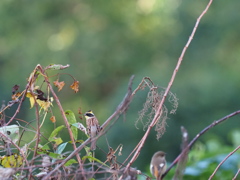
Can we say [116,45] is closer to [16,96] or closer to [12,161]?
[16,96]

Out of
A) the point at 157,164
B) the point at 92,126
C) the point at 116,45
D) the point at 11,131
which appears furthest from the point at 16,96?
the point at 116,45

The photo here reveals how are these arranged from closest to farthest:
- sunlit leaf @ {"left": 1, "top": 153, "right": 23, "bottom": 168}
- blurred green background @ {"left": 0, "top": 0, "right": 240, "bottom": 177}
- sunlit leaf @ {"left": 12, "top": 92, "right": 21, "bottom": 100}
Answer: sunlit leaf @ {"left": 1, "top": 153, "right": 23, "bottom": 168} → sunlit leaf @ {"left": 12, "top": 92, "right": 21, "bottom": 100} → blurred green background @ {"left": 0, "top": 0, "right": 240, "bottom": 177}

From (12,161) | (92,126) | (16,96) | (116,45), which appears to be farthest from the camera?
(116,45)

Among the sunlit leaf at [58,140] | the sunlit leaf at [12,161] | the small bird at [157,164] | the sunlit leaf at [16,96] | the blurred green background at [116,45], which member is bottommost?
the blurred green background at [116,45]

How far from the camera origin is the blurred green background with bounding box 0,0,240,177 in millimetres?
13367

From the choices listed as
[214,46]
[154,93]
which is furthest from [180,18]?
[154,93]

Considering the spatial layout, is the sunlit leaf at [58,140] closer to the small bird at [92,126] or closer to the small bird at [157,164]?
the small bird at [92,126]

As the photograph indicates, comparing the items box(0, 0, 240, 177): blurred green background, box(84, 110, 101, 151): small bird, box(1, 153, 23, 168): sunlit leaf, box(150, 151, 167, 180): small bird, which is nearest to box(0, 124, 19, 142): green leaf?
box(1, 153, 23, 168): sunlit leaf

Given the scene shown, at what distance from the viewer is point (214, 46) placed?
15.0m

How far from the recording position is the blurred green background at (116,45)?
526 inches

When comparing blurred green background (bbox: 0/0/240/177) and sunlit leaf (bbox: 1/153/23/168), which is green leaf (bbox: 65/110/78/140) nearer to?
sunlit leaf (bbox: 1/153/23/168)

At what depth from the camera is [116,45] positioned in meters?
16.6

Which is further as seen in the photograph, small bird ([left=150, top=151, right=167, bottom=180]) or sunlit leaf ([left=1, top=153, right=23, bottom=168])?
small bird ([left=150, top=151, right=167, bottom=180])

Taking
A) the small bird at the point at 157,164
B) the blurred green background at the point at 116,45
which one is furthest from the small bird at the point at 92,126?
the blurred green background at the point at 116,45
